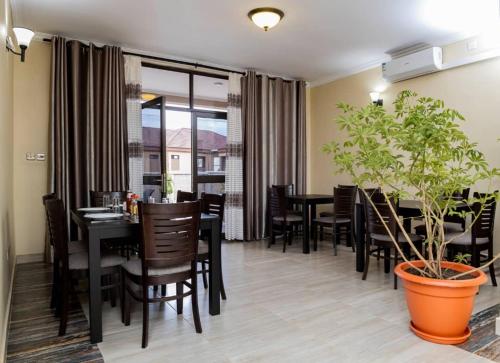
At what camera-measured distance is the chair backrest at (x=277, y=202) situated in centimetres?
523

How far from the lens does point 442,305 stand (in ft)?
7.54

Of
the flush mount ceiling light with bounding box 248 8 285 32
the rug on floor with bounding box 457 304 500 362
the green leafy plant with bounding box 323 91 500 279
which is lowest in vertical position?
the rug on floor with bounding box 457 304 500 362

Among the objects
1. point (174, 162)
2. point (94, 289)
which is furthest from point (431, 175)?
point (174, 162)

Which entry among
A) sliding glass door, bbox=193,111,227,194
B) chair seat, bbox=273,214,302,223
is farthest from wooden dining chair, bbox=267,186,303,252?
sliding glass door, bbox=193,111,227,194

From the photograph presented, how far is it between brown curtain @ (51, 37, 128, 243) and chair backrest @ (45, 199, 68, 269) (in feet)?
6.31

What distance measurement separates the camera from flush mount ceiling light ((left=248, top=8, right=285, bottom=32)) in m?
3.76

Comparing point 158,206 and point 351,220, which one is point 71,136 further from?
point 351,220

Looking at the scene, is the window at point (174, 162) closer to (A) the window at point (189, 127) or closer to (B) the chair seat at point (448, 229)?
(A) the window at point (189, 127)

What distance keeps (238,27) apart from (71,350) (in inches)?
144

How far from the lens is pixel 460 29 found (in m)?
4.36

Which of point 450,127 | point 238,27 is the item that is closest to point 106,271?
point 450,127

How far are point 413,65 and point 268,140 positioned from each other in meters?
2.44

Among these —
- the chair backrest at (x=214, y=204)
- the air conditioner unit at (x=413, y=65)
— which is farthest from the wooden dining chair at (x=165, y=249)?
the air conditioner unit at (x=413, y=65)

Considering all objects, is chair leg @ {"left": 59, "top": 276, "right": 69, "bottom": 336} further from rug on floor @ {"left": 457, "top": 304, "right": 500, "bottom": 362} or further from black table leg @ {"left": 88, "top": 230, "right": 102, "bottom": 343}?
rug on floor @ {"left": 457, "top": 304, "right": 500, "bottom": 362}
